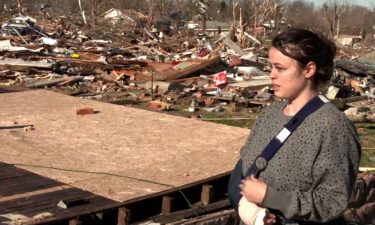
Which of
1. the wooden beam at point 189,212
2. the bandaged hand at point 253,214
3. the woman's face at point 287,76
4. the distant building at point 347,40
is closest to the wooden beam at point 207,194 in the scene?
the wooden beam at point 189,212

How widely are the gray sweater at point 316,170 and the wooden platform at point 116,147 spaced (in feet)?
11.8

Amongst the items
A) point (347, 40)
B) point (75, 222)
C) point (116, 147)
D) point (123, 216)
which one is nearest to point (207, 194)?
point (123, 216)

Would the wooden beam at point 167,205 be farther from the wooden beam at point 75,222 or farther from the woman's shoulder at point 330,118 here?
the woman's shoulder at point 330,118

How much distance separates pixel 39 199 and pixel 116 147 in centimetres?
256

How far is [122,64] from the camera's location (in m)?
22.1

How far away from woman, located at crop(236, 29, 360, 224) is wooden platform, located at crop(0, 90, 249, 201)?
3.57 m

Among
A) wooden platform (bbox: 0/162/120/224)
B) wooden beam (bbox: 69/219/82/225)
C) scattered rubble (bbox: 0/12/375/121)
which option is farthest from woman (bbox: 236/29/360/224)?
scattered rubble (bbox: 0/12/375/121)

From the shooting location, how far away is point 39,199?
229 inches

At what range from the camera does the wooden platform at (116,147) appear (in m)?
6.65

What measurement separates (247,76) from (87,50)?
31.4 feet

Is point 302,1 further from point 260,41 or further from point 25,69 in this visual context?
point 25,69

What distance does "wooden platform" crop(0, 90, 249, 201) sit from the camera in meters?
6.65

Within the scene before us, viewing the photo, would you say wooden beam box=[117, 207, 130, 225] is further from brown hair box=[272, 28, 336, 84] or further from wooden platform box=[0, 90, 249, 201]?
brown hair box=[272, 28, 336, 84]

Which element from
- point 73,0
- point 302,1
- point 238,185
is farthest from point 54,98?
point 302,1
